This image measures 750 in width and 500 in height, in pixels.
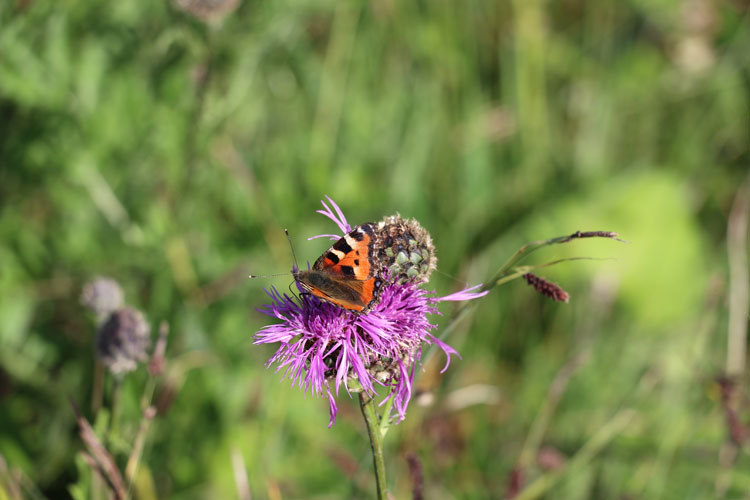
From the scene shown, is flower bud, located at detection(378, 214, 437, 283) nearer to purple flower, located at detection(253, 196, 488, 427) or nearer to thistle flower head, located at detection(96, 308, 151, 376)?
purple flower, located at detection(253, 196, 488, 427)

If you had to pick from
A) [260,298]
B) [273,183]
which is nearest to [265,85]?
[273,183]

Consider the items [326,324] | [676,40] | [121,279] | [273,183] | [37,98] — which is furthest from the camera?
[676,40]

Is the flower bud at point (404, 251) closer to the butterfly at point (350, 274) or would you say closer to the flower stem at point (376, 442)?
the butterfly at point (350, 274)

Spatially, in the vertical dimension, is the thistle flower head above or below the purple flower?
above

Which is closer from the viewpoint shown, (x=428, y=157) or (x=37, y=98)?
(x=37, y=98)

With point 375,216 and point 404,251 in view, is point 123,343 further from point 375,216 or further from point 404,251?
point 375,216

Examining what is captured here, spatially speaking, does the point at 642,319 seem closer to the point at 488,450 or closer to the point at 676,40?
the point at 488,450

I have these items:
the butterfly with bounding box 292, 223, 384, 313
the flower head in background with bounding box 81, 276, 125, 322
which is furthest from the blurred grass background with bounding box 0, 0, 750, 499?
the butterfly with bounding box 292, 223, 384, 313
